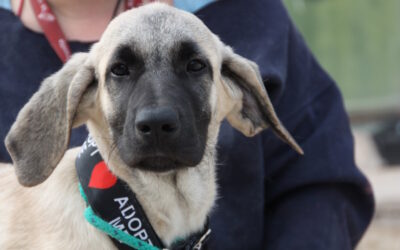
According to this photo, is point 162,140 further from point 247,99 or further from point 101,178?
point 247,99

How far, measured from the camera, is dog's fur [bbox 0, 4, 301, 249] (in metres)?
3.01

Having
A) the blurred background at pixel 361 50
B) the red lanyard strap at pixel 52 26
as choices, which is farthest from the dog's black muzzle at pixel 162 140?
the blurred background at pixel 361 50

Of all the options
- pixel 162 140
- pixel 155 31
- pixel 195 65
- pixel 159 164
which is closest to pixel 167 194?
pixel 159 164

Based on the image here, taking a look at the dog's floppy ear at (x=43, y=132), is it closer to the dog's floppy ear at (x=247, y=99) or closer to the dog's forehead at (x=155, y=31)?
the dog's forehead at (x=155, y=31)

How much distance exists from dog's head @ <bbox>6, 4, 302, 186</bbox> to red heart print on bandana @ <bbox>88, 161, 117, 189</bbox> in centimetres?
11

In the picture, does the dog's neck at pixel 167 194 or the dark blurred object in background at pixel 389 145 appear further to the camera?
the dark blurred object in background at pixel 389 145

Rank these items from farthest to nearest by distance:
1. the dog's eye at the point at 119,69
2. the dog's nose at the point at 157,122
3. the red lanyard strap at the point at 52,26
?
1. the red lanyard strap at the point at 52,26
2. the dog's eye at the point at 119,69
3. the dog's nose at the point at 157,122

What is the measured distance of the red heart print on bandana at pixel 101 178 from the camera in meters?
3.04

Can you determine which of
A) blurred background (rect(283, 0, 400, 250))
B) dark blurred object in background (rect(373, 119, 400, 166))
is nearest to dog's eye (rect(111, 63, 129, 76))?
dark blurred object in background (rect(373, 119, 400, 166))

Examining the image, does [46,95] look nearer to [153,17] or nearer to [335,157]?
[153,17]

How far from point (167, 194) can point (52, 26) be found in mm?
1104

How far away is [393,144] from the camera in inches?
325

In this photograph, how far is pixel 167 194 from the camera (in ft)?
10.5

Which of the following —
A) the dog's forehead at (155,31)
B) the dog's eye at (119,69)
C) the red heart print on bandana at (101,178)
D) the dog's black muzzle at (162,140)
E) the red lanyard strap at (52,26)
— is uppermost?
the dog's forehead at (155,31)
